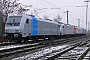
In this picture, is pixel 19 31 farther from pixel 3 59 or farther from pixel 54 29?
pixel 54 29

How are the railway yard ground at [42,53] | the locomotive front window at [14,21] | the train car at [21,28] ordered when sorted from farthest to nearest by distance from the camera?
the locomotive front window at [14,21] → the train car at [21,28] → the railway yard ground at [42,53]

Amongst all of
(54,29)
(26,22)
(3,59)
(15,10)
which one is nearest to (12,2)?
(15,10)

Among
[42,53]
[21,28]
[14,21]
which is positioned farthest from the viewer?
[14,21]

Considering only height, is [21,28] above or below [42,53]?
above

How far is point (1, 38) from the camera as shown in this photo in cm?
3084

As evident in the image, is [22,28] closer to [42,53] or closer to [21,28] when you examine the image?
[21,28]

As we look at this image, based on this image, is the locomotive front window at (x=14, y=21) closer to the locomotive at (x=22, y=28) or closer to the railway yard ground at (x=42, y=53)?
the locomotive at (x=22, y=28)

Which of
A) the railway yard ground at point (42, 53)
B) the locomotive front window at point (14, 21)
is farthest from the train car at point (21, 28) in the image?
the railway yard ground at point (42, 53)

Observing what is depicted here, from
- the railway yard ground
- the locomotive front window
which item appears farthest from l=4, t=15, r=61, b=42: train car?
the railway yard ground

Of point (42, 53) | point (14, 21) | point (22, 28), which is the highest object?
point (14, 21)

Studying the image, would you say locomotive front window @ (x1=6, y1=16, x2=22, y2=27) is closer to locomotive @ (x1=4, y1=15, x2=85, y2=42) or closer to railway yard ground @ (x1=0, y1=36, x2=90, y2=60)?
locomotive @ (x1=4, y1=15, x2=85, y2=42)

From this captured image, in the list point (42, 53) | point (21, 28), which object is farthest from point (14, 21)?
point (42, 53)

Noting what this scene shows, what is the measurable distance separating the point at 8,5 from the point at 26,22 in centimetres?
1399

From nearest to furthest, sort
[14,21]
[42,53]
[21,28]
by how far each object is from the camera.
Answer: [42,53] < [21,28] < [14,21]
